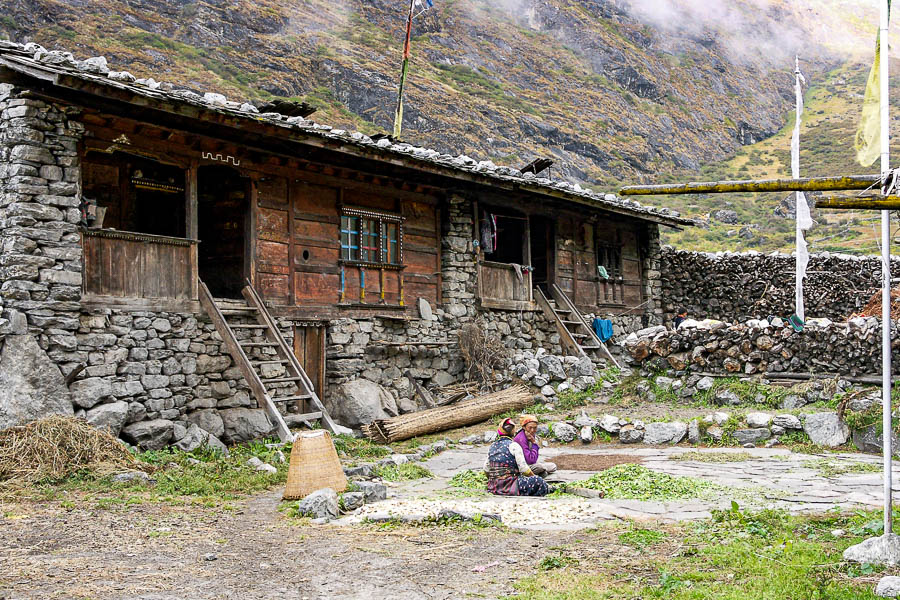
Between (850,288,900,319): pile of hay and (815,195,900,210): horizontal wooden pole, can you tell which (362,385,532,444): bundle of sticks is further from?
(815,195,900,210): horizontal wooden pole

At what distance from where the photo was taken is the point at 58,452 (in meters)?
8.95

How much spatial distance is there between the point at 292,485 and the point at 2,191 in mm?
5513

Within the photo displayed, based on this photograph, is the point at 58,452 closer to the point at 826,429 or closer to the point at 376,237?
the point at 376,237

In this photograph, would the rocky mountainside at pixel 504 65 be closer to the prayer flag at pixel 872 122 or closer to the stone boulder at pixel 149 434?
the stone boulder at pixel 149 434

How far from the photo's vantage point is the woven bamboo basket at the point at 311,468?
8.00m

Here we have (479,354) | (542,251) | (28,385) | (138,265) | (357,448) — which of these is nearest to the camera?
(28,385)

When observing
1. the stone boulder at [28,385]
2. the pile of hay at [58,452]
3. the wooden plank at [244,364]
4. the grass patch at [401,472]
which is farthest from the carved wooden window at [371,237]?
the pile of hay at [58,452]

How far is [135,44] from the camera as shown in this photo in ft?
115

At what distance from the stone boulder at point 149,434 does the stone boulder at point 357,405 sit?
3.32m

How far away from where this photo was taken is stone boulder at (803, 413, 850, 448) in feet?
34.5

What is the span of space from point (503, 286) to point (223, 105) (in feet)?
25.7

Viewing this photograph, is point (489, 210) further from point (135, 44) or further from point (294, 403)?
point (135, 44)

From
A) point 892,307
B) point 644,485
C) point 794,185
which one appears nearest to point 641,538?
point 644,485

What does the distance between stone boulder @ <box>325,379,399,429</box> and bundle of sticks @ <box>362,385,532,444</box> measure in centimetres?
78
